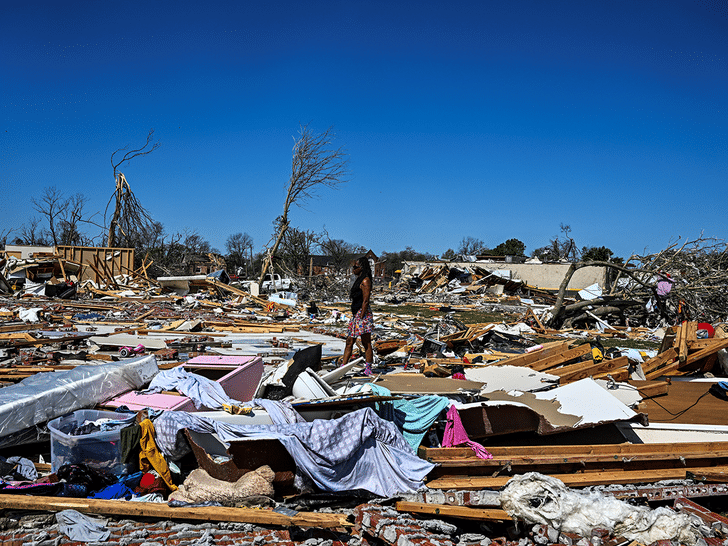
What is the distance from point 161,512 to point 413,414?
2.15m

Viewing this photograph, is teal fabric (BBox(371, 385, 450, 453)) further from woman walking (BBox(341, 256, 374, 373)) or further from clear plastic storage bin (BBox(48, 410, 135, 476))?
woman walking (BBox(341, 256, 374, 373))

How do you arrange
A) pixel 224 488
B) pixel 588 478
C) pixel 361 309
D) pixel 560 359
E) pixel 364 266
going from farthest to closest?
pixel 364 266, pixel 361 309, pixel 560 359, pixel 588 478, pixel 224 488

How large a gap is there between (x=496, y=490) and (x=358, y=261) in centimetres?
438

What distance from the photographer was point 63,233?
38.0m

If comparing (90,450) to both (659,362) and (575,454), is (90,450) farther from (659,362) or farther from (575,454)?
(659,362)

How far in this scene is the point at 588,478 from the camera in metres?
3.73

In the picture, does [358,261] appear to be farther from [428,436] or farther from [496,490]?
[496,490]

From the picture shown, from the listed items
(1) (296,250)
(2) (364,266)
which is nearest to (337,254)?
(1) (296,250)

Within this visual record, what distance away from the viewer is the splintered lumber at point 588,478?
3592 millimetres

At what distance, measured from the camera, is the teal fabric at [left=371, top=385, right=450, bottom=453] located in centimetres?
420

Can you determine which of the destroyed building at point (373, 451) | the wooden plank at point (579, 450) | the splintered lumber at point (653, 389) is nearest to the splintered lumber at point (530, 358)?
the destroyed building at point (373, 451)

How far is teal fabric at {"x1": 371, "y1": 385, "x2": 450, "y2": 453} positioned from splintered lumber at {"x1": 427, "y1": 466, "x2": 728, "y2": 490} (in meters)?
0.48

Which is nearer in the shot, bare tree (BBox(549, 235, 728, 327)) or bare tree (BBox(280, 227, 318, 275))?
bare tree (BBox(549, 235, 728, 327))

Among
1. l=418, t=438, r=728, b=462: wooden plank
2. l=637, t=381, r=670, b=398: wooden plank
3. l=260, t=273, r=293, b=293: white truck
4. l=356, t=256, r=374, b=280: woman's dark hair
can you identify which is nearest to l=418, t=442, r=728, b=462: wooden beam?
l=418, t=438, r=728, b=462: wooden plank
